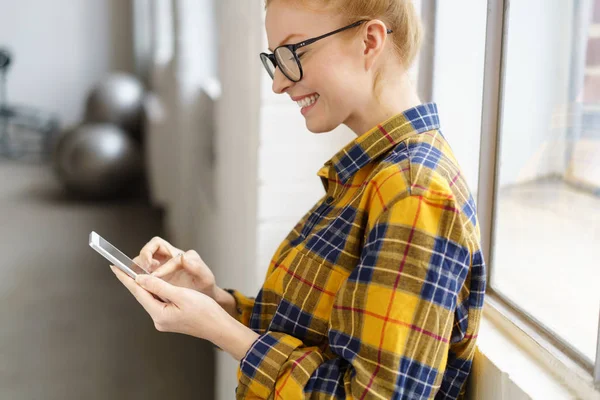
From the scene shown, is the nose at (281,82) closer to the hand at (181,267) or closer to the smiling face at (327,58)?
the smiling face at (327,58)

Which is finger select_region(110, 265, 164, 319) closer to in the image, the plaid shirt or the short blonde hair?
the plaid shirt

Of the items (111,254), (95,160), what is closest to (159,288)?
(111,254)

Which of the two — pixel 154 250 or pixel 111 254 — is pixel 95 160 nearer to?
pixel 154 250

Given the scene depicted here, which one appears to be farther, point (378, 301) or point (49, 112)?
point (49, 112)

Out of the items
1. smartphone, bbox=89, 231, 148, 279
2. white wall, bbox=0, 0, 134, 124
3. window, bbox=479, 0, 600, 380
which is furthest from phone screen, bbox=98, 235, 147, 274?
white wall, bbox=0, 0, 134, 124

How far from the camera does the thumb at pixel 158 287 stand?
1.01m

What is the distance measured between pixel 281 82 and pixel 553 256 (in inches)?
21.4

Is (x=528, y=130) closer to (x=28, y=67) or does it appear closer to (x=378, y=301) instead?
(x=378, y=301)

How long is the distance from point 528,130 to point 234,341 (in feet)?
2.12

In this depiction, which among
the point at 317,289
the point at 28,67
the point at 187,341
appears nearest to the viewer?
the point at 317,289

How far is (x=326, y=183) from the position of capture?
1.14 metres

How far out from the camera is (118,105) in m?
5.32

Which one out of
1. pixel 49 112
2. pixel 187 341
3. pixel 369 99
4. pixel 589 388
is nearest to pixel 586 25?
pixel 369 99

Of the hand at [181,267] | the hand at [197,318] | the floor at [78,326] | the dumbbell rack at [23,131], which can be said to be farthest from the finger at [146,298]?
the dumbbell rack at [23,131]
